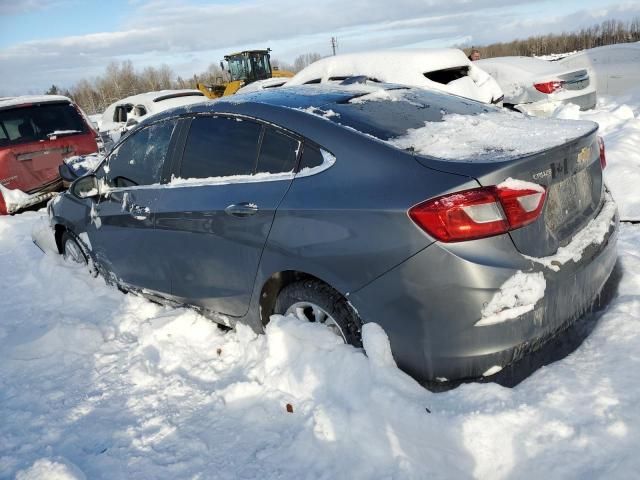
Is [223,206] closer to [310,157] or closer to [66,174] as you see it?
[310,157]

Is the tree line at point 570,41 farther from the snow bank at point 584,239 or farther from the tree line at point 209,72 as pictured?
the snow bank at point 584,239

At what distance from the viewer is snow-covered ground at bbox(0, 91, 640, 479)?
2098 millimetres

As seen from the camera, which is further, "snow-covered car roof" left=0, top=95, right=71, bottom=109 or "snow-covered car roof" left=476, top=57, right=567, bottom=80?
"snow-covered car roof" left=476, top=57, right=567, bottom=80

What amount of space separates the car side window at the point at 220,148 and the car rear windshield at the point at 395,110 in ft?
1.53

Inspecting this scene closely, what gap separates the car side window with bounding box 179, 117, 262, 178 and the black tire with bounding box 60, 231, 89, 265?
1.99 metres

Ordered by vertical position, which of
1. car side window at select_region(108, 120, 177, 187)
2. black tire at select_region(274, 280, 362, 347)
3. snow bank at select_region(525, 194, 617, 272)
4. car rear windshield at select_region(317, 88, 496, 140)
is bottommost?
black tire at select_region(274, 280, 362, 347)

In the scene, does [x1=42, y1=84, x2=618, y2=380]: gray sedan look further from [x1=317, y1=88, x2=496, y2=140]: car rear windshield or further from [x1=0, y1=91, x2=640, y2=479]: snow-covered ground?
[x1=0, y1=91, x2=640, y2=479]: snow-covered ground

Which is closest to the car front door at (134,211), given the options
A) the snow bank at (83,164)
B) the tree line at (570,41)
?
the snow bank at (83,164)

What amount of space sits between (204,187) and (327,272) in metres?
1.09

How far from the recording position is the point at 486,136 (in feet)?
8.65

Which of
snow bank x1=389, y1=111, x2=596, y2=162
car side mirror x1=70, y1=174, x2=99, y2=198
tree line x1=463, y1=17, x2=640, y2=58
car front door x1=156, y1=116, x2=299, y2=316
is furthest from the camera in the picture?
tree line x1=463, y1=17, x2=640, y2=58

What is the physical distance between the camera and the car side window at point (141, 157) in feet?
11.7

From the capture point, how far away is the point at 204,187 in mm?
3156

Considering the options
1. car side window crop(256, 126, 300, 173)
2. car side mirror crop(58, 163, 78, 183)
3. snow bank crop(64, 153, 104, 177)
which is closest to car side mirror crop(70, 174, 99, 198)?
car side mirror crop(58, 163, 78, 183)
